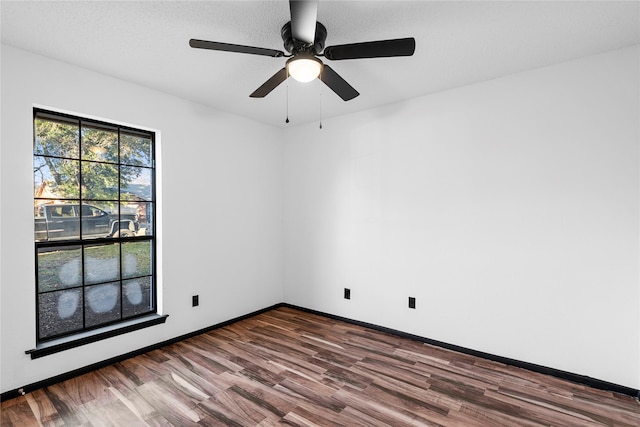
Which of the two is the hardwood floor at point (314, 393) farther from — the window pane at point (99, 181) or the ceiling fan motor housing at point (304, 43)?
the ceiling fan motor housing at point (304, 43)

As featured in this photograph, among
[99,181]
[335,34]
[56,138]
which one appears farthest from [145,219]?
[335,34]

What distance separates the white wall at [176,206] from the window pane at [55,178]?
150mm

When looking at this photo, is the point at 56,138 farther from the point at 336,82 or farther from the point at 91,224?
the point at 336,82

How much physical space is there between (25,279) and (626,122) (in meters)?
4.68

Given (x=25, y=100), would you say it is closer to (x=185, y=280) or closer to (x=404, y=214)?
(x=185, y=280)

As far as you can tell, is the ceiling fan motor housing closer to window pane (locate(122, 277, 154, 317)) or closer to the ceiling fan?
the ceiling fan

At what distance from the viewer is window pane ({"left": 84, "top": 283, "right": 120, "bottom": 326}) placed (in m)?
2.76

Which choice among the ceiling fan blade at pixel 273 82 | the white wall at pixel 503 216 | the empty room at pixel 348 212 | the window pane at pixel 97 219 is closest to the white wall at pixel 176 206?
the empty room at pixel 348 212

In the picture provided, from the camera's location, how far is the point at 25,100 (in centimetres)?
231

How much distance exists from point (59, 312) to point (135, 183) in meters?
1.29

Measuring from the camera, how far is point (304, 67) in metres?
1.86

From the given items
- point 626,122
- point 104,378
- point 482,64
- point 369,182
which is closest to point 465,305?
point 369,182

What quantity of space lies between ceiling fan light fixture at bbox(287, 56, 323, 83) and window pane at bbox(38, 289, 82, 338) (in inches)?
103

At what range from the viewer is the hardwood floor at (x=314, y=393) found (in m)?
2.05
